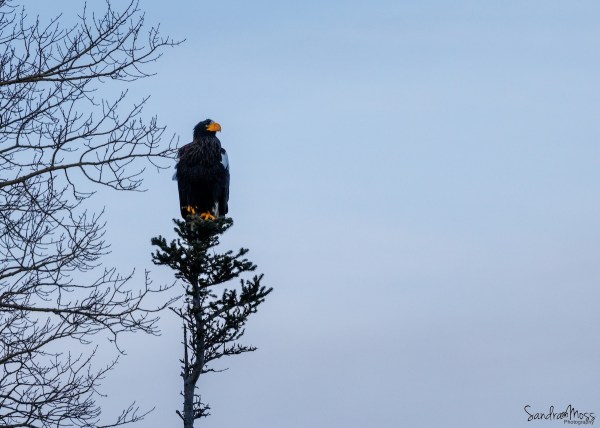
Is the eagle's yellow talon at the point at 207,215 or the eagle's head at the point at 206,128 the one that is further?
the eagle's head at the point at 206,128

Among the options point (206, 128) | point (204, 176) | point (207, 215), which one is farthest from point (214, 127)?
point (207, 215)

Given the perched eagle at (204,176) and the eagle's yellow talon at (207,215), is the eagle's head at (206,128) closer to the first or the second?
the perched eagle at (204,176)

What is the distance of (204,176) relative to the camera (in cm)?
1984

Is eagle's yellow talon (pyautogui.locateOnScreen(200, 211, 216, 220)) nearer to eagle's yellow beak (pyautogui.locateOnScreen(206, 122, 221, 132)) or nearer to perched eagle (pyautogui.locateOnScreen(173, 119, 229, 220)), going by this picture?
perched eagle (pyautogui.locateOnScreen(173, 119, 229, 220))

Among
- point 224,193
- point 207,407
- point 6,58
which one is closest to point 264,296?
point 207,407

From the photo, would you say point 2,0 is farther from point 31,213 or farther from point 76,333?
point 76,333

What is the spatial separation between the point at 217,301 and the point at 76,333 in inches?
173

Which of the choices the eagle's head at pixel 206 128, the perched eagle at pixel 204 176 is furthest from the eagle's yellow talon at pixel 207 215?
the eagle's head at pixel 206 128

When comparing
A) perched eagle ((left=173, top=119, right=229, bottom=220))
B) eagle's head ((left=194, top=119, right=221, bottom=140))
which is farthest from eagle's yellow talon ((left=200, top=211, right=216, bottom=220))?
eagle's head ((left=194, top=119, right=221, bottom=140))

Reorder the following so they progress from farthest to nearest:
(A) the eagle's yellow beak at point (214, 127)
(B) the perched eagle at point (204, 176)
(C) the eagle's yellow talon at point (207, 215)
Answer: (A) the eagle's yellow beak at point (214, 127) < (B) the perched eagle at point (204, 176) < (C) the eagle's yellow talon at point (207, 215)

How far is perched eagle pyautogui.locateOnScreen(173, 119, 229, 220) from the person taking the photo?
19875mm

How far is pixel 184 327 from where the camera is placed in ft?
54.0

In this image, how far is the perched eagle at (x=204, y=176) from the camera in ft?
65.2

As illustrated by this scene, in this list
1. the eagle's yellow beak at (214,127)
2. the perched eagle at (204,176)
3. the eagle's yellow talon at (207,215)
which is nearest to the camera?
the eagle's yellow talon at (207,215)
